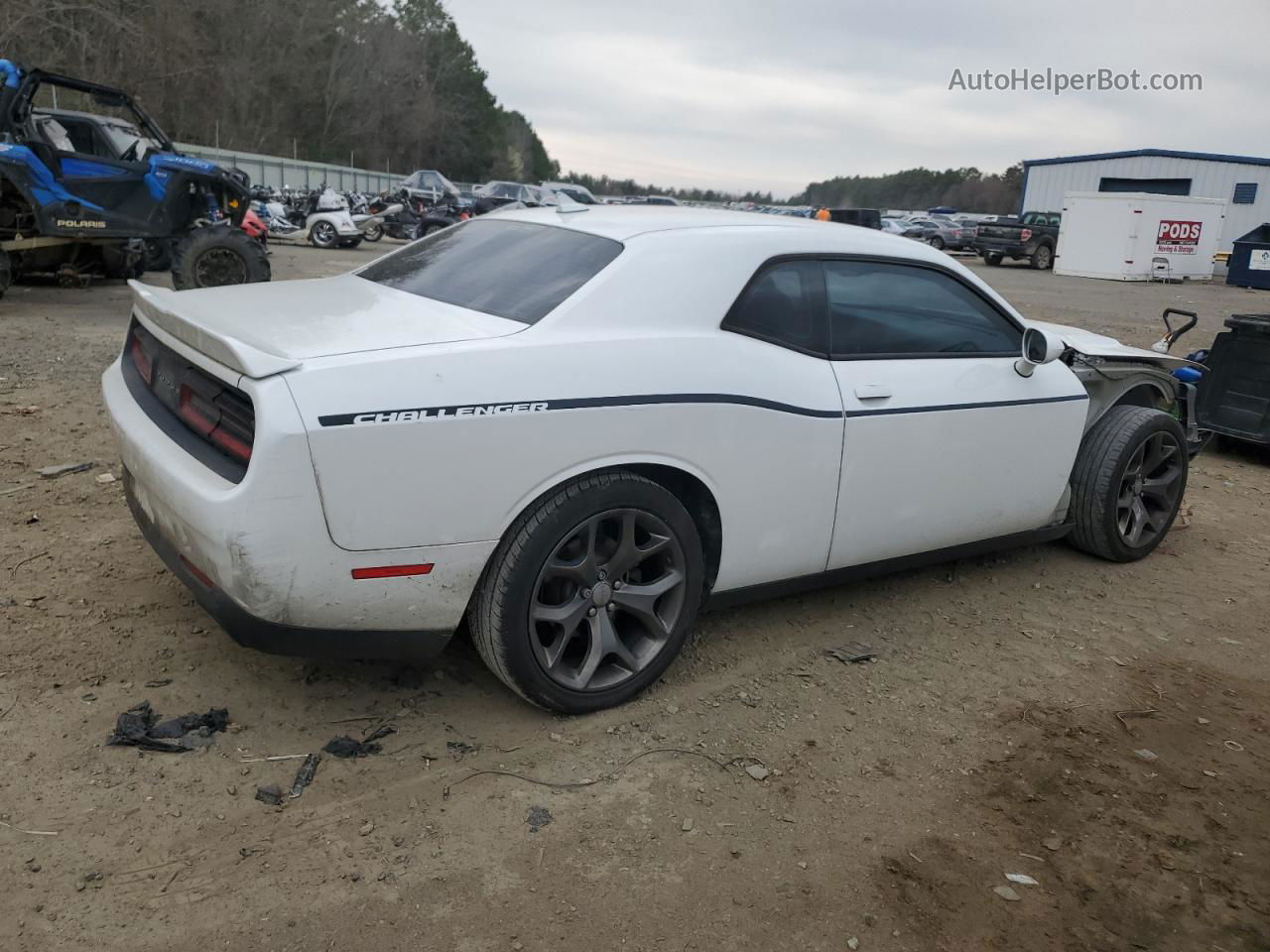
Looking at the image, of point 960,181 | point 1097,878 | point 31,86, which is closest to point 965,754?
point 1097,878

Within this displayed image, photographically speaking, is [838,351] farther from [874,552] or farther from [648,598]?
[648,598]

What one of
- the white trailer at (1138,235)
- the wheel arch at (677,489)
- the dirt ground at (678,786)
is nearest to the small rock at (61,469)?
the dirt ground at (678,786)

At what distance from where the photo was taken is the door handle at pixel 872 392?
3594 millimetres

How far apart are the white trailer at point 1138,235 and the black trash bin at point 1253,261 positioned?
5.52 feet

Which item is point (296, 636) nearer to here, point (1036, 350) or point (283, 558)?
point (283, 558)

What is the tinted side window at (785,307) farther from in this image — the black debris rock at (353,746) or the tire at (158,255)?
the tire at (158,255)

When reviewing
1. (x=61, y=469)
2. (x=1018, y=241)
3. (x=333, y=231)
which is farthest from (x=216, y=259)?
(x=1018, y=241)

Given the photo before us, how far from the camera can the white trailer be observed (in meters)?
27.8

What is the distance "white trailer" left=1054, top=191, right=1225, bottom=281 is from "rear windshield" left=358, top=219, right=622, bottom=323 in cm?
2813

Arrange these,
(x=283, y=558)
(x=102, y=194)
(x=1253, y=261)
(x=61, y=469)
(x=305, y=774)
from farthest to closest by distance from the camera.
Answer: (x=1253, y=261) < (x=102, y=194) < (x=61, y=469) < (x=305, y=774) < (x=283, y=558)

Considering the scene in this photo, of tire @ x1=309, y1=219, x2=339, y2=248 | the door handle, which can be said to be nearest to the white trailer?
tire @ x1=309, y1=219, x2=339, y2=248

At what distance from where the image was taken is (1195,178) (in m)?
39.0

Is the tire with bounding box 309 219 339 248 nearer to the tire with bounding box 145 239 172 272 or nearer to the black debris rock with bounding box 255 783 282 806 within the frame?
the tire with bounding box 145 239 172 272

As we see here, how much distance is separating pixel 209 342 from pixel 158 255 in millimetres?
10524
